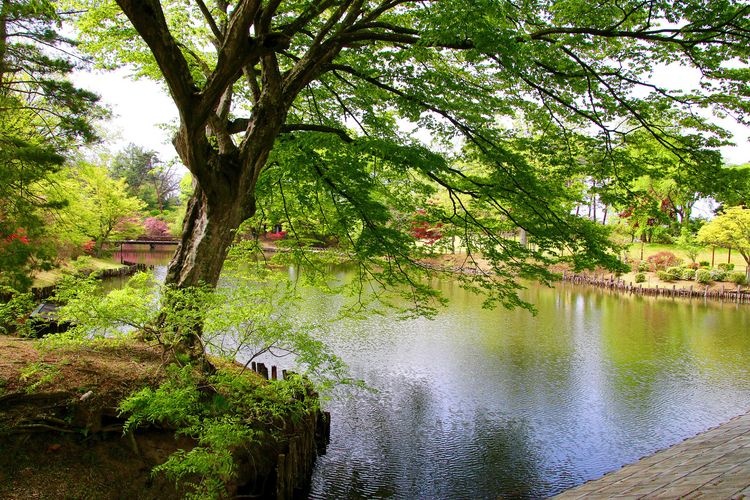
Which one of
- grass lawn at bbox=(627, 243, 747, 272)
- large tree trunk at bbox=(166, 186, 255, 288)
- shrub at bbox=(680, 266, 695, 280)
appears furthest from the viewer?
grass lawn at bbox=(627, 243, 747, 272)

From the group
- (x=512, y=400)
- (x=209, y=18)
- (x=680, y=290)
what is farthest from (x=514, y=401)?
(x=680, y=290)

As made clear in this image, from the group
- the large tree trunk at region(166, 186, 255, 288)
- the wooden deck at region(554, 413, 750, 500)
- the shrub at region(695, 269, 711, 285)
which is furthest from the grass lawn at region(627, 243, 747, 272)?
the large tree trunk at region(166, 186, 255, 288)

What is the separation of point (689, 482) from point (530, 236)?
11.2 ft

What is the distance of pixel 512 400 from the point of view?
8.78 m

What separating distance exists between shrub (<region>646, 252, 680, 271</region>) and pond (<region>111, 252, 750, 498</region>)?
1425 cm

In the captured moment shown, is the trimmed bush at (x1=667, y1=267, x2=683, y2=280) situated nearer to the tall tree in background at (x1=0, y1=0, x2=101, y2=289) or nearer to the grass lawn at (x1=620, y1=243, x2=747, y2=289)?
the grass lawn at (x1=620, y1=243, x2=747, y2=289)

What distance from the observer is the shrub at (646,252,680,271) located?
2936 cm

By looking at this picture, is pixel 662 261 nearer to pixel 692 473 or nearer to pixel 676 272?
pixel 676 272

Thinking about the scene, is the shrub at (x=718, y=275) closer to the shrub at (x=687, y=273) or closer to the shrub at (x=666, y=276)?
the shrub at (x=687, y=273)

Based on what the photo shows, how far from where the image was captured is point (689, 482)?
3744 mm

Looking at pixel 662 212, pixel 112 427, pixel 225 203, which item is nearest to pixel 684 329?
pixel 662 212

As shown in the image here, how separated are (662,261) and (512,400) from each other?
2622 cm

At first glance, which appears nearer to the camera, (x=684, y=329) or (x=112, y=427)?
(x=112, y=427)

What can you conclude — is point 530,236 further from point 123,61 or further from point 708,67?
point 123,61
